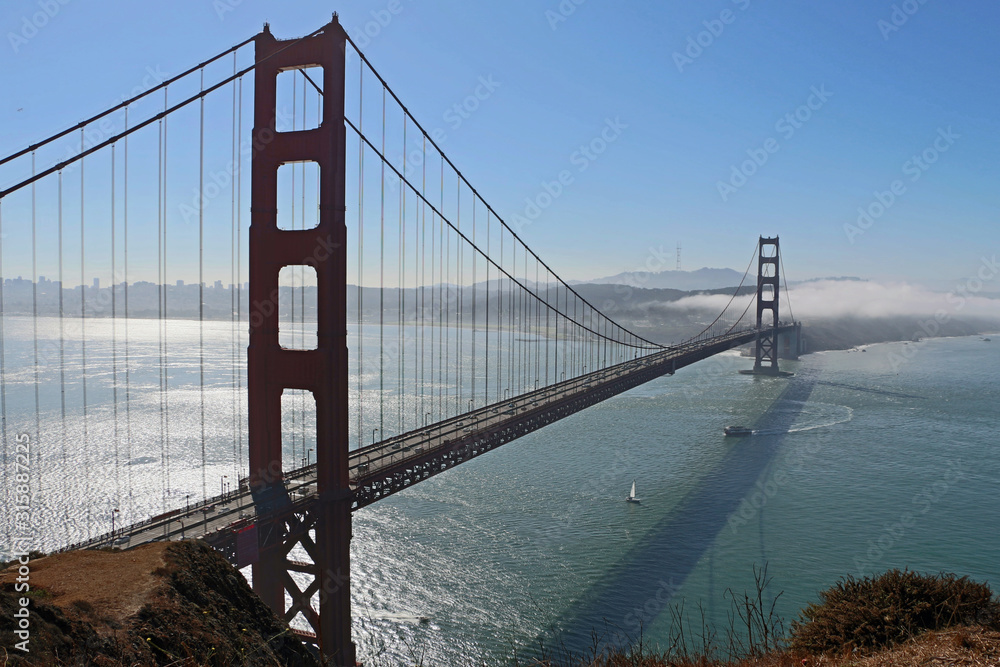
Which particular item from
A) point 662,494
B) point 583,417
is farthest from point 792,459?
point 583,417

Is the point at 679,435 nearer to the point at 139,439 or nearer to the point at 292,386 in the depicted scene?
the point at 292,386

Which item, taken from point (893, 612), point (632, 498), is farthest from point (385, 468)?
point (632, 498)

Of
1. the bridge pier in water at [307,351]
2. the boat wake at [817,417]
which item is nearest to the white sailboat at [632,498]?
the bridge pier in water at [307,351]

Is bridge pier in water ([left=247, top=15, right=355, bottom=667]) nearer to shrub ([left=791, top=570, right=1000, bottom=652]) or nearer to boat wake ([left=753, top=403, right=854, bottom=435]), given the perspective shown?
shrub ([left=791, top=570, right=1000, bottom=652])

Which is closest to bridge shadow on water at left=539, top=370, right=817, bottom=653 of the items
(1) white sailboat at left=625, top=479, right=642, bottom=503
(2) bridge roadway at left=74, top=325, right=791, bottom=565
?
(1) white sailboat at left=625, top=479, right=642, bottom=503

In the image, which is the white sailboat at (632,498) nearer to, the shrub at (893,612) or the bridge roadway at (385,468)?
the bridge roadway at (385,468)

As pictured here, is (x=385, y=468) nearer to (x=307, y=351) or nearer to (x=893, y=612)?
(x=307, y=351)

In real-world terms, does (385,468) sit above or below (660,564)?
above
